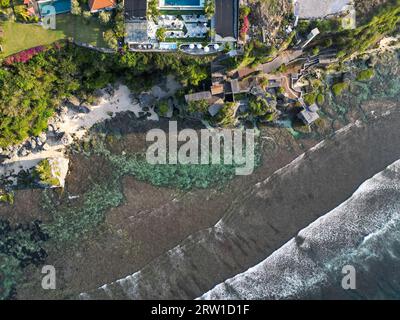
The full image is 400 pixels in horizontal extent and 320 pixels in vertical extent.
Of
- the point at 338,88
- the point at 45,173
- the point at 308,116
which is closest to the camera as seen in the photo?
the point at 45,173

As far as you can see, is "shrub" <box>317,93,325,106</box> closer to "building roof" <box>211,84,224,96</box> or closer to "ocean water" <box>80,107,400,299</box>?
"ocean water" <box>80,107,400,299</box>

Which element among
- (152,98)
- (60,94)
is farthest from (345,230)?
(60,94)

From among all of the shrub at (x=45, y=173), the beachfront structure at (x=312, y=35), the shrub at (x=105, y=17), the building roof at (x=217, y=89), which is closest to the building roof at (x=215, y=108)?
the building roof at (x=217, y=89)

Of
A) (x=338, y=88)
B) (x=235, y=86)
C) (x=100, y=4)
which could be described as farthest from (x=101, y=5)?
(x=338, y=88)

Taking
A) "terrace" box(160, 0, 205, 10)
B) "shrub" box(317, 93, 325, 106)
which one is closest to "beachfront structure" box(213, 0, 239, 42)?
"terrace" box(160, 0, 205, 10)

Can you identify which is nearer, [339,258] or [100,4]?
[100,4]

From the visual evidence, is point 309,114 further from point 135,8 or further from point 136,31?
point 135,8

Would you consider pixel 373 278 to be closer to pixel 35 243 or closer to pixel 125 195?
pixel 125 195

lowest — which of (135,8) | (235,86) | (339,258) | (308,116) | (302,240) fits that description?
(339,258)
